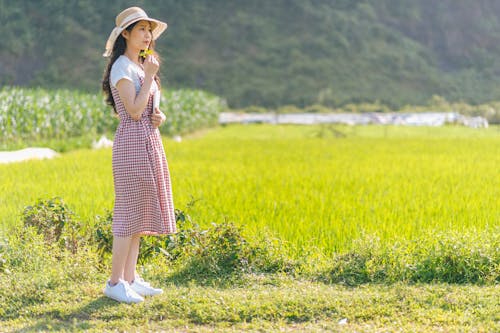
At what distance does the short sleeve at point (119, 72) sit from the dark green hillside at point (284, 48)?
2715 cm

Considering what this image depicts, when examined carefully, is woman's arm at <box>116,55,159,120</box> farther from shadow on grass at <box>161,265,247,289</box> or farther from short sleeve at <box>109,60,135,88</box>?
shadow on grass at <box>161,265,247,289</box>

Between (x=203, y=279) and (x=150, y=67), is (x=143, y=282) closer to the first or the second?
(x=203, y=279)

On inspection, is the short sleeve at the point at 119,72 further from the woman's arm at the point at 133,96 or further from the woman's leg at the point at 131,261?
the woman's leg at the point at 131,261

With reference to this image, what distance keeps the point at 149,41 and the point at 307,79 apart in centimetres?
2959

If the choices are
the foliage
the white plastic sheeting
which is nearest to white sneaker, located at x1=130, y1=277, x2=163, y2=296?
the foliage

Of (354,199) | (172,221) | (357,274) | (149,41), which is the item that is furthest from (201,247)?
(354,199)

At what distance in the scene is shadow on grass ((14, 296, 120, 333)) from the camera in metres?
3.50

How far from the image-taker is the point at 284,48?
36156mm

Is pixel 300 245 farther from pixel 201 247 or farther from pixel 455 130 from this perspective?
pixel 455 130

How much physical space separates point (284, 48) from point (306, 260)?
3240 centimetres

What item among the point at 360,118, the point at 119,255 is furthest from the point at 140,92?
the point at 360,118

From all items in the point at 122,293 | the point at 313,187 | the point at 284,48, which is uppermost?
the point at 284,48

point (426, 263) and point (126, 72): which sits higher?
point (126, 72)

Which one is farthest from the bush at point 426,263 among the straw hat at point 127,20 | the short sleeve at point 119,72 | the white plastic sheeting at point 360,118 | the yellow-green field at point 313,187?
the white plastic sheeting at point 360,118
